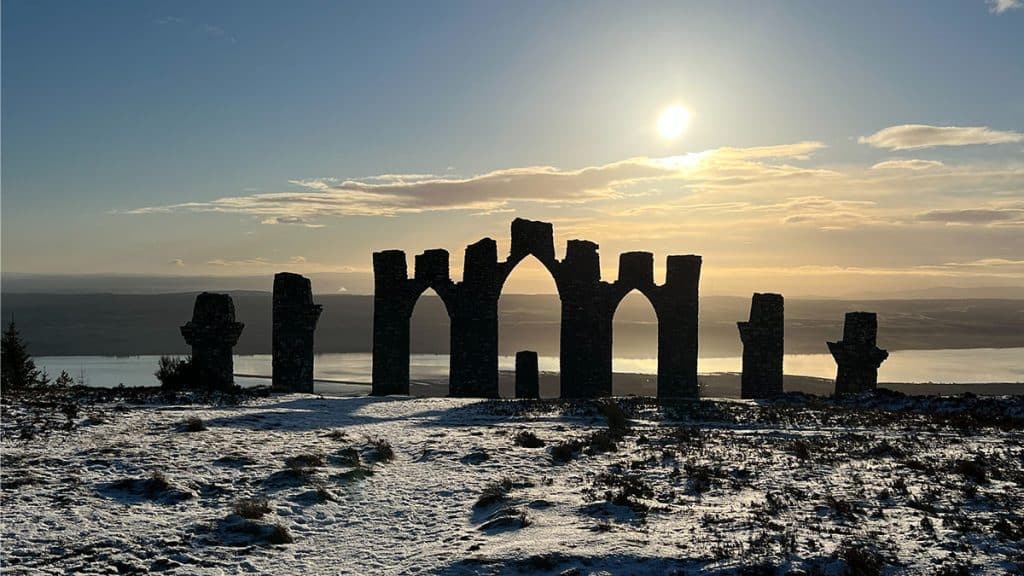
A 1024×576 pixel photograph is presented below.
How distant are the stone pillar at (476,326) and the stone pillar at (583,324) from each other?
10.2 ft

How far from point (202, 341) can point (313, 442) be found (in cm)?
1202

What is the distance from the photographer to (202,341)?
2447 cm

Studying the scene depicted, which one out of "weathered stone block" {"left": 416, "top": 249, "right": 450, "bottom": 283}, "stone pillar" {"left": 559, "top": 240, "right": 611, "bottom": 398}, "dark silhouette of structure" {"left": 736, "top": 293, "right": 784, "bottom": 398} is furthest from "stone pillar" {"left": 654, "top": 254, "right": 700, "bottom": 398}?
"weathered stone block" {"left": 416, "top": 249, "right": 450, "bottom": 283}

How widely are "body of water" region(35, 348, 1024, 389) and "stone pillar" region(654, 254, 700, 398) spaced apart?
2556 cm

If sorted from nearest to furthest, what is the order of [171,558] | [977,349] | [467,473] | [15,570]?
[15,570]
[171,558]
[467,473]
[977,349]

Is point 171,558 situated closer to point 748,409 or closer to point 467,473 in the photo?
point 467,473

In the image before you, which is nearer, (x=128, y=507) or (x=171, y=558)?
(x=171, y=558)

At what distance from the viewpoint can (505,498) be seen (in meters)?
10.4

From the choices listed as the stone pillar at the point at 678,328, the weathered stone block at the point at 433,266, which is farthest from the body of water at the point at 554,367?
the stone pillar at the point at 678,328

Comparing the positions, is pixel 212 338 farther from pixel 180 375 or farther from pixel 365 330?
pixel 365 330

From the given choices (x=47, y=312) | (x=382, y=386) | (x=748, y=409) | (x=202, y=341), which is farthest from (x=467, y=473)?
(x=47, y=312)

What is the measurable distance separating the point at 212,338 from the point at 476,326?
34.3ft

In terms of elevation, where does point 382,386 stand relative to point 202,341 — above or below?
below

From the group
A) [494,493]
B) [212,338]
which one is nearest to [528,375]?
[212,338]
